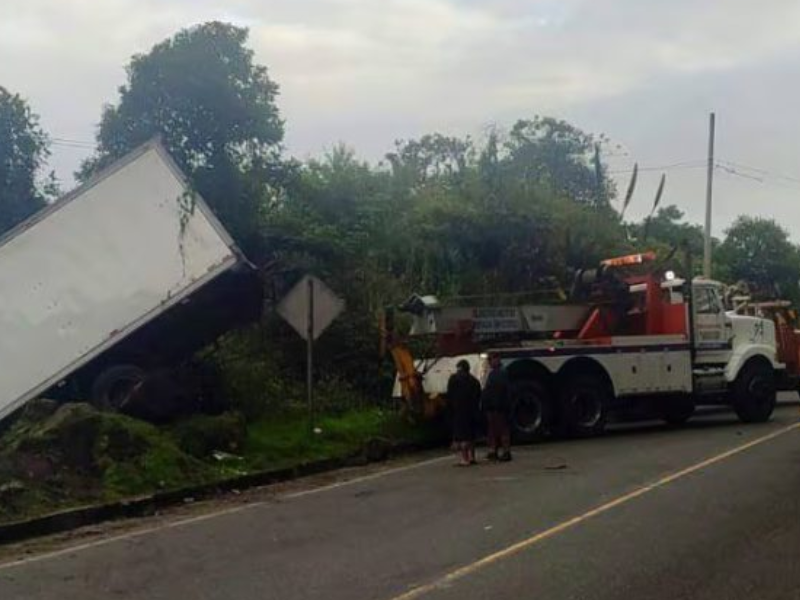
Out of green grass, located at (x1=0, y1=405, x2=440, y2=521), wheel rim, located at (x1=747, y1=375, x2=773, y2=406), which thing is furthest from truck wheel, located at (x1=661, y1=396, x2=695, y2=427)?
green grass, located at (x1=0, y1=405, x2=440, y2=521)

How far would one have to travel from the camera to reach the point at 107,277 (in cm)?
1628

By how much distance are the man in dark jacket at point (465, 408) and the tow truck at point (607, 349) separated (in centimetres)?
213

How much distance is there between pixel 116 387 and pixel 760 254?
6279 cm

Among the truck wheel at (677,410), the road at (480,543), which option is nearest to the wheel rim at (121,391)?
the road at (480,543)

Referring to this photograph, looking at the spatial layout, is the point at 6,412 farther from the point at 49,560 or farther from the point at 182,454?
the point at 49,560

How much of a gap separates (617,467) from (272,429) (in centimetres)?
576

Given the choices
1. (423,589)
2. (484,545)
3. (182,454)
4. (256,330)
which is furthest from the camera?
(256,330)

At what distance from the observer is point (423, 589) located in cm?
775

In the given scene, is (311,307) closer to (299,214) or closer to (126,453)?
(126,453)

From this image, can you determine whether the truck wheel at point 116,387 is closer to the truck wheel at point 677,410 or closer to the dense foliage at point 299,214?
the dense foliage at point 299,214

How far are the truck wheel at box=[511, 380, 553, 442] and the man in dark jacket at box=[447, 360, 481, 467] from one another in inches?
94.9

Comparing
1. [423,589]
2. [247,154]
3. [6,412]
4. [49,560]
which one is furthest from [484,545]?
[247,154]

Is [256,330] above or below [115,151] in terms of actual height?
below

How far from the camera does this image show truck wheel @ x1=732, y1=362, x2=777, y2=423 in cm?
2212
